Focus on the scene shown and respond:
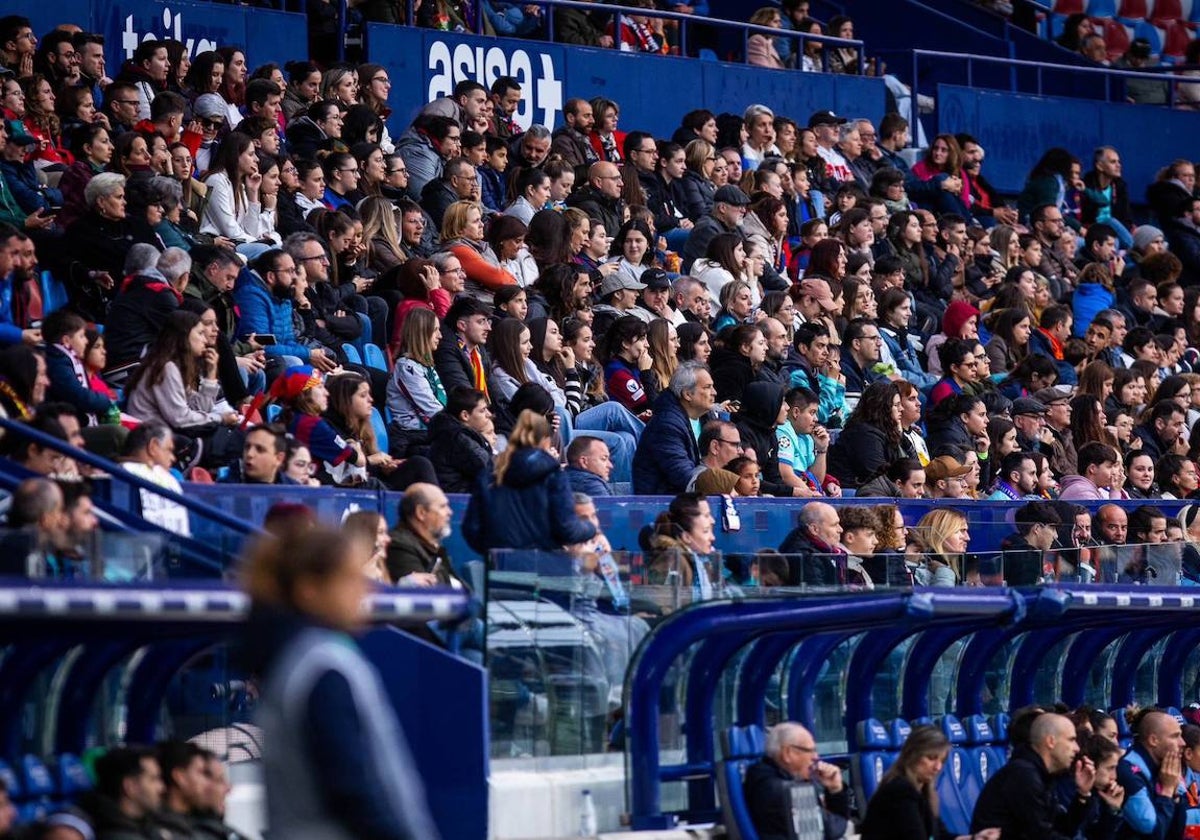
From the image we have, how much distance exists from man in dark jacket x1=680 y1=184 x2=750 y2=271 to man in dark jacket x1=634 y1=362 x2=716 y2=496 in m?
4.43

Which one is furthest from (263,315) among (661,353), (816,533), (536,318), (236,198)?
(816,533)

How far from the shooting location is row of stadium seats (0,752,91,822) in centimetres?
721

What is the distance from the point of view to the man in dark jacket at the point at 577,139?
712 inches

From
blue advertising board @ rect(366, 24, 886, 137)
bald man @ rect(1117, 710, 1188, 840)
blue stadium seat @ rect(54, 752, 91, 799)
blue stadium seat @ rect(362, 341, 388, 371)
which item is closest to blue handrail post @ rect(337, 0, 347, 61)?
blue advertising board @ rect(366, 24, 886, 137)

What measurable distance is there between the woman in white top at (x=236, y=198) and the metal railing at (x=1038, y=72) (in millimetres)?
11085

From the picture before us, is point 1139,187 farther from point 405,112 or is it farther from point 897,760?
point 897,760

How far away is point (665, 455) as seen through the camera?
12.9 m

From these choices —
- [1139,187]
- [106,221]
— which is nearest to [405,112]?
[106,221]

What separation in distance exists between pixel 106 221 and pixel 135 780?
252 inches

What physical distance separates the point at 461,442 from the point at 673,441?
5.11 ft

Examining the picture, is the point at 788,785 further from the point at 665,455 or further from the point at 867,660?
the point at 665,455

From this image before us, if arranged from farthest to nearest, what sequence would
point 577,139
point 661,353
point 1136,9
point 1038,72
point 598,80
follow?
1. point 1136,9
2. point 1038,72
3. point 598,80
4. point 577,139
5. point 661,353

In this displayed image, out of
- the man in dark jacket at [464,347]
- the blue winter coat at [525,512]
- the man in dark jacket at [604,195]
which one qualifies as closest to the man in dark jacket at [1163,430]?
the man in dark jacket at [604,195]

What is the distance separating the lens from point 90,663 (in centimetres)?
771
